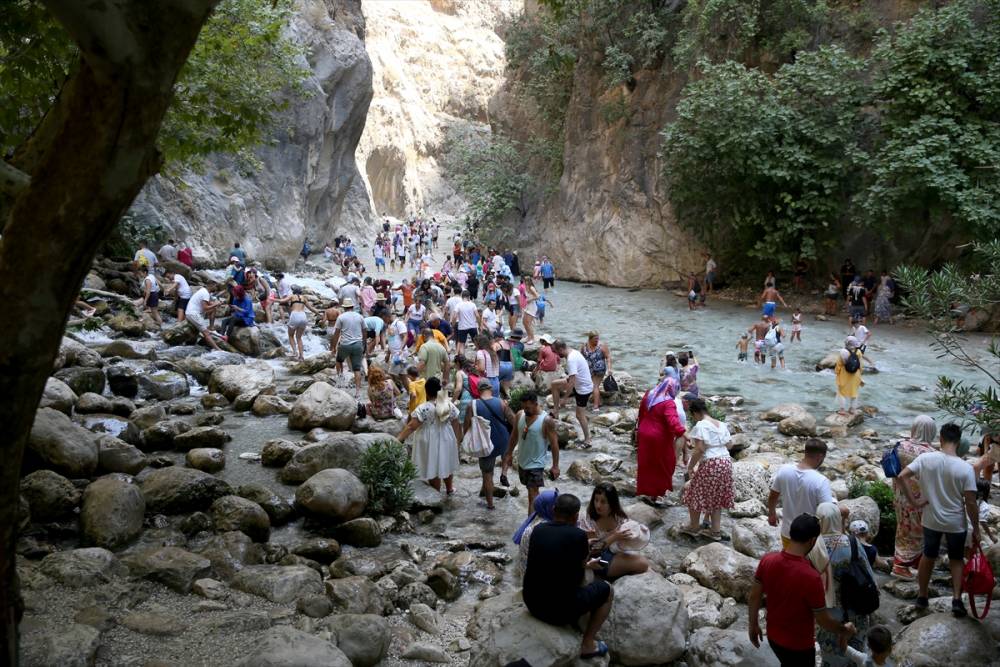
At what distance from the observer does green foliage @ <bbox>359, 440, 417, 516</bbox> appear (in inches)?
328

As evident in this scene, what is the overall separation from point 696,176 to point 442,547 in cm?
1835

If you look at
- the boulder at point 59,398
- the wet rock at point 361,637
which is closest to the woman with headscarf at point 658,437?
the wet rock at point 361,637

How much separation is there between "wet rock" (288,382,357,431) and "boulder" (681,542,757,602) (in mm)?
5620

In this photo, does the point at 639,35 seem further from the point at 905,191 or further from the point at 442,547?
the point at 442,547

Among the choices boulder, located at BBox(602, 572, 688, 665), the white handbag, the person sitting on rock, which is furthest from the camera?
the white handbag

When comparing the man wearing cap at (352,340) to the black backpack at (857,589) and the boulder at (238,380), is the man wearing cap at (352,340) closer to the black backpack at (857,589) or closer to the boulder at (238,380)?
the boulder at (238,380)

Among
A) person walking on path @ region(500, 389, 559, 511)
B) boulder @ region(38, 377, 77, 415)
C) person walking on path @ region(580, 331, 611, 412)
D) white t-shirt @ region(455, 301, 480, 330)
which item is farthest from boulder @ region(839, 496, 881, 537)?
white t-shirt @ region(455, 301, 480, 330)

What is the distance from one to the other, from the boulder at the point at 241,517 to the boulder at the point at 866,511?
554 centimetres

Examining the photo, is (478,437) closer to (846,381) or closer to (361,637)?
(361,637)

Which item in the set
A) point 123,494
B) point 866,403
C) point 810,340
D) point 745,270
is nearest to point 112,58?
point 123,494

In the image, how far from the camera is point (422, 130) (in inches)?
2452

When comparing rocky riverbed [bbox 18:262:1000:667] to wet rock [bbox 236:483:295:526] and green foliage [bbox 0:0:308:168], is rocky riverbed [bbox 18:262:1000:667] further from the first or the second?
green foliage [bbox 0:0:308:168]

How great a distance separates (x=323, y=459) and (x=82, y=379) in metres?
4.66

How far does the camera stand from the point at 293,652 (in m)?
4.65
